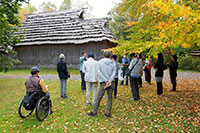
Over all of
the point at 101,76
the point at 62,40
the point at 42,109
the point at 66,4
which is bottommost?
the point at 42,109

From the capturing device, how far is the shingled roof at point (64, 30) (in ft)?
55.8

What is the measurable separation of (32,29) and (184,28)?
66.5 ft

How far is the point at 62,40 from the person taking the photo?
17.5 metres

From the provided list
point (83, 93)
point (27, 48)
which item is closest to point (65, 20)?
point (27, 48)

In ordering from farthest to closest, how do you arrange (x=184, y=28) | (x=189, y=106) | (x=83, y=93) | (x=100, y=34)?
(x=100, y=34), (x=83, y=93), (x=189, y=106), (x=184, y=28)

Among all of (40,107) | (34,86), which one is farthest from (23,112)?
(34,86)

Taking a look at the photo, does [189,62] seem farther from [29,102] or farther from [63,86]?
[29,102]

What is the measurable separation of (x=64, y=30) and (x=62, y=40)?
1705mm

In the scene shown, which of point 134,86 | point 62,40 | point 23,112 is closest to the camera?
point 23,112

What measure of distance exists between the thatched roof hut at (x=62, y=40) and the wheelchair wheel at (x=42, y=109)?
477 inches

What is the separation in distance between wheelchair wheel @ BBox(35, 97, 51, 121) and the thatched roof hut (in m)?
12.1

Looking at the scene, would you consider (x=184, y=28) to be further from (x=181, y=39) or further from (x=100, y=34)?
(x=100, y=34)

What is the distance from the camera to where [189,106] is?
229 inches

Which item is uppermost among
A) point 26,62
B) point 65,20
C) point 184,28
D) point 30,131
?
point 65,20
